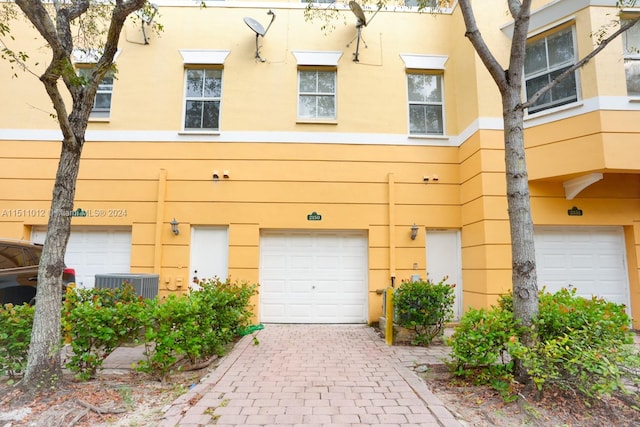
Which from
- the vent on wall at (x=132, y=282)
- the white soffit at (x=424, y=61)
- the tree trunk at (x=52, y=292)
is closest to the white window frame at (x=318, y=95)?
the white soffit at (x=424, y=61)

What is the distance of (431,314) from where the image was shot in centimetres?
623

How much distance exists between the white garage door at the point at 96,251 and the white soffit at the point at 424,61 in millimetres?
7678

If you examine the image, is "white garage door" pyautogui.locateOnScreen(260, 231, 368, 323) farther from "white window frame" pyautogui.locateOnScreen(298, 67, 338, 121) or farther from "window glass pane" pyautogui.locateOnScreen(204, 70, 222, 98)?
"window glass pane" pyautogui.locateOnScreen(204, 70, 222, 98)

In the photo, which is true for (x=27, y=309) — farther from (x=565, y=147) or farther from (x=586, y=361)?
(x=565, y=147)

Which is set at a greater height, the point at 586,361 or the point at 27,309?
the point at 27,309

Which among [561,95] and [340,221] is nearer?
[561,95]

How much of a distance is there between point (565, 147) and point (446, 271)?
11.4 ft

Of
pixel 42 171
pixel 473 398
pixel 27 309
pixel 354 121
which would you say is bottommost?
pixel 473 398

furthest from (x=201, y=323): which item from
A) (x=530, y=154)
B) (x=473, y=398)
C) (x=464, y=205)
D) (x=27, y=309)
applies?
(x=530, y=154)

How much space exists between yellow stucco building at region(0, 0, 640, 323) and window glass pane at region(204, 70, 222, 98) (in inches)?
1.3

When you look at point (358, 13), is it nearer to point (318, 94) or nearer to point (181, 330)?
point (318, 94)

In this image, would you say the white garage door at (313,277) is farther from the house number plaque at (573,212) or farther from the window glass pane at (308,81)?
the house number plaque at (573,212)

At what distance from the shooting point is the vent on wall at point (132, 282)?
640cm

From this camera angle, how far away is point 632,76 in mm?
6891
